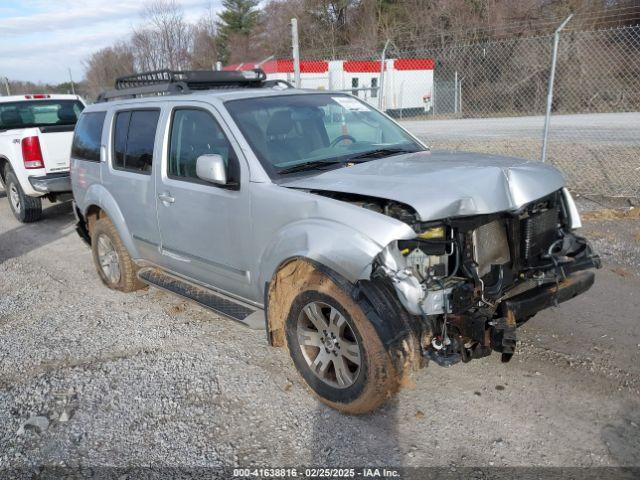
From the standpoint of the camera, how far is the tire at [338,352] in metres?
2.90

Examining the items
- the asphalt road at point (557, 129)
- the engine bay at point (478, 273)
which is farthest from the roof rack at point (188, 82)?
the asphalt road at point (557, 129)

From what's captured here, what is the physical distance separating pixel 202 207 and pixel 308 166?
2.87 ft

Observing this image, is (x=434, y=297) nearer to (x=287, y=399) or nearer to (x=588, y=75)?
(x=287, y=399)

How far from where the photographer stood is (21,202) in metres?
8.80

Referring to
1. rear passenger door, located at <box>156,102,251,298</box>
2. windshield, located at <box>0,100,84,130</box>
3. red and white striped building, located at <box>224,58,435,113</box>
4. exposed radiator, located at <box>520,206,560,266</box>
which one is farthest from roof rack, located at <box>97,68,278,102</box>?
red and white striped building, located at <box>224,58,435,113</box>

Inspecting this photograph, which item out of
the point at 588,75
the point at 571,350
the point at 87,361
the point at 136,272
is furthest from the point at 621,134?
the point at 87,361

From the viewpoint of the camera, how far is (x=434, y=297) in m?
2.77

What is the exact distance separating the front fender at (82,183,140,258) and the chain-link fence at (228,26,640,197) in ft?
24.0

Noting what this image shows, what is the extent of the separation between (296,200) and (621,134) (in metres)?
14.0

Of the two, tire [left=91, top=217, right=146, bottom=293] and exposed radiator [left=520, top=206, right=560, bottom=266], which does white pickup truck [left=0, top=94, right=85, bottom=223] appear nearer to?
tire [left=91, top=217, right=146, bottom=293]

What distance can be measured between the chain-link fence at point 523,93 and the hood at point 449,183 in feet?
20.9

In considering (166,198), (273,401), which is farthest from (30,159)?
(273,401)

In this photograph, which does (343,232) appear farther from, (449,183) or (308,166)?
(308,166)

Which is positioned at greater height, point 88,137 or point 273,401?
point 88,137
